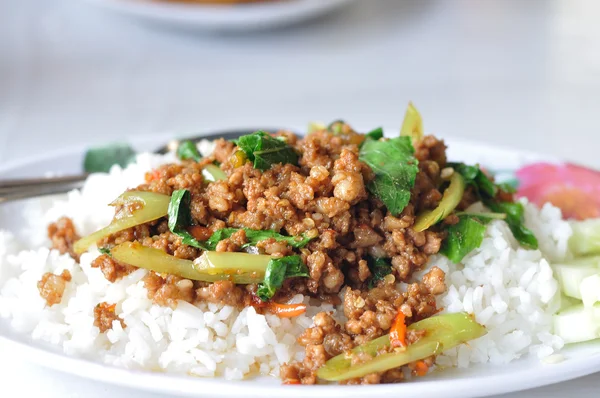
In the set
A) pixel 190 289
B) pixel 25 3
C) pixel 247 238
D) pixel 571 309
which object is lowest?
pixel 571 309

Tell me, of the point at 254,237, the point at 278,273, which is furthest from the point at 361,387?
the point at 254,237

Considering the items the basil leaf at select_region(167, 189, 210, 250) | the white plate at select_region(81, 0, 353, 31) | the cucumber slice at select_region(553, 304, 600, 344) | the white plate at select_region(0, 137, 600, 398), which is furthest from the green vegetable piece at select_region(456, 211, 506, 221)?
the white plate at select_region(81, 0, 353, 31)

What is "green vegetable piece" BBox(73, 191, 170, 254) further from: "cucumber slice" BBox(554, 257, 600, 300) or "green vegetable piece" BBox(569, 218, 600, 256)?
"green vegetable piece" BBox(569, 218, 600, 256)

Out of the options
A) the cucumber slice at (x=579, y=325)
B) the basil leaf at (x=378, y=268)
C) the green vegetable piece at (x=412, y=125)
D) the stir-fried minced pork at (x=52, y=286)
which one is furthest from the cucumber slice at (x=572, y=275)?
the stir-fried minced pork at (x=52, y=286)

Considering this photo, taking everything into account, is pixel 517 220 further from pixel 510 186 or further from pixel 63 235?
pixel 63 235

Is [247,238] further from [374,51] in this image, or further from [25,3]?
[25,3]

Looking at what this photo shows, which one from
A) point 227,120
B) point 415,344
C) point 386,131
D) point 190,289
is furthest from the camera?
point 227,120

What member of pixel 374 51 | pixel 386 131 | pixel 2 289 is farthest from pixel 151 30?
pixel 2 289
